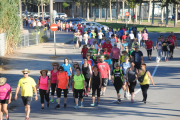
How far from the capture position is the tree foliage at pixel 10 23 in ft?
77.6

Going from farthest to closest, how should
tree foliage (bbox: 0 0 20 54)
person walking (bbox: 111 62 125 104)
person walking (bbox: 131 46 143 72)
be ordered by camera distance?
1. tree foliage (bbox: 0 0 20 54)
2. person walking (bbox: 131 46 143 72)
3. person walking (bbox: 111 62 125 104)

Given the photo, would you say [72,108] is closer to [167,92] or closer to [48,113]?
[48,113]

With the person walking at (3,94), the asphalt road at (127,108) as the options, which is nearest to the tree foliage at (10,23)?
the asphalt road at (127,108)

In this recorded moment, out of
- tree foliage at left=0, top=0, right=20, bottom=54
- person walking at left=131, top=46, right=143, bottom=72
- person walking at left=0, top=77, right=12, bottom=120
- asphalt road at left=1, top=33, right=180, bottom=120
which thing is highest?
tree foliage at left=0, top=0, right=20, bottom=54

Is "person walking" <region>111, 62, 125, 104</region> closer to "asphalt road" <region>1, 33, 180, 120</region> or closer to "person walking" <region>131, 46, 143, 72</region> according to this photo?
"asphalt road" <region>1, 33, 180, 120</region>

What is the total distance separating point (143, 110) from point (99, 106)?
1612 millimetres

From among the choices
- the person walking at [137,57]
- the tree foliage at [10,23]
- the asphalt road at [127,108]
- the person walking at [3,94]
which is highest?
the tree foliage at [10,23]

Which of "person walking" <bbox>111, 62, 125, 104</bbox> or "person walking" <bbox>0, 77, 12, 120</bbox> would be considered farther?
"person walking" <bbox>111, 62, 125, 104</bbox>

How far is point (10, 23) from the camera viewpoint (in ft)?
80.2

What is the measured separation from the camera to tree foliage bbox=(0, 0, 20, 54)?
23656mm

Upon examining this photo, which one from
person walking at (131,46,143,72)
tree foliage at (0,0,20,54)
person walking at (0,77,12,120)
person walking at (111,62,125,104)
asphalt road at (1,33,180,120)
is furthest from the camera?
tree foliage at (0,0,20,54)

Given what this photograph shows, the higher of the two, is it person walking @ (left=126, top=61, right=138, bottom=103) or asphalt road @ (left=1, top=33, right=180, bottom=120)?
person walking @ (left=126, top=61, right=138, bottom=103)

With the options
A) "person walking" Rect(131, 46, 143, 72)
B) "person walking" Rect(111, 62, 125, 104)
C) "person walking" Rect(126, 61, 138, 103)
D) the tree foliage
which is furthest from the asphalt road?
the tree foliage

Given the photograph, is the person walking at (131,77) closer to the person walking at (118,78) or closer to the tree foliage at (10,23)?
the person walking at (118,78)
